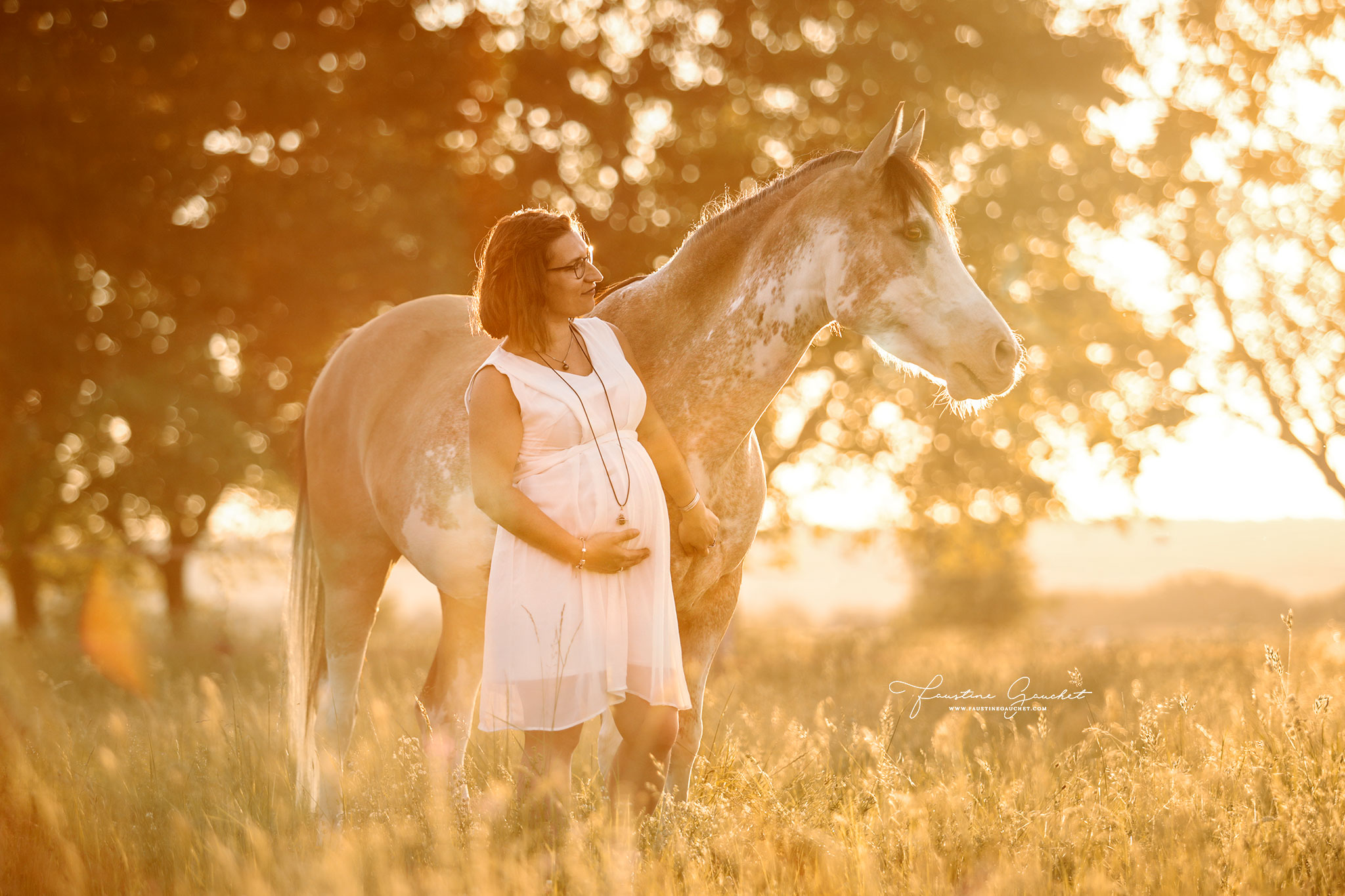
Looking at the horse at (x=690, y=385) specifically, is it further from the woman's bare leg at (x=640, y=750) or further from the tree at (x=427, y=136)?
the tree at (x=427, y=136)

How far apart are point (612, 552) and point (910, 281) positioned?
1.17 metres

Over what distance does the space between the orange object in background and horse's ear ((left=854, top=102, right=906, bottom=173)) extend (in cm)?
760

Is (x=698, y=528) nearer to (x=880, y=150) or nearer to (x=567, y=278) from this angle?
(x=567, y=278)

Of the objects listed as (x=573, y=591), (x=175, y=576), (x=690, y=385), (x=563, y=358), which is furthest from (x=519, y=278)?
(x=175, y=576)

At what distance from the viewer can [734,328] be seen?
3.10m

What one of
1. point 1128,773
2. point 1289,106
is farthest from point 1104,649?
point 1128,773

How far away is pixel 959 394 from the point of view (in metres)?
2.85

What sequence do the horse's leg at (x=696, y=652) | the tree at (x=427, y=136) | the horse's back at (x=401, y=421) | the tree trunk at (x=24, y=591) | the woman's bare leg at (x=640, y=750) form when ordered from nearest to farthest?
the woman's bare leg at (x=640, y=750) → the horse's leg at (x=696, y=652) → the horse's back at (x=401, y=421) → the tree at (x=427, y=136) → the tree trunk at (x=24, y=591)

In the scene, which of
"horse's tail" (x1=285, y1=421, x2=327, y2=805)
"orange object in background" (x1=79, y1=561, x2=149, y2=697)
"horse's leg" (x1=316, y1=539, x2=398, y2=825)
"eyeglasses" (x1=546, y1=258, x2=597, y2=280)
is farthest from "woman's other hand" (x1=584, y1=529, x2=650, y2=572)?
"orange object in background" (x1=79, y1=561, x2=149, y2=697)

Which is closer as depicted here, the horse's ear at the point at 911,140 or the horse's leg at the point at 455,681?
the horse's ear at the point at 911,140

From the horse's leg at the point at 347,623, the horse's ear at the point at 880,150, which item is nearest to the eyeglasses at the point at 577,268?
the horse's ear at the point at 880,150

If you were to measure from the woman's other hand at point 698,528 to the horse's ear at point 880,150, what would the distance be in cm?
112

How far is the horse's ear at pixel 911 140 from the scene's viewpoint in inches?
112

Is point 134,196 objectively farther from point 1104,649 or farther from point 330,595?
point 1104,649
